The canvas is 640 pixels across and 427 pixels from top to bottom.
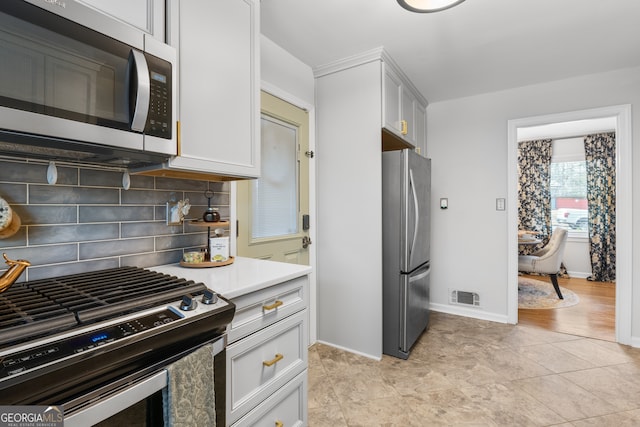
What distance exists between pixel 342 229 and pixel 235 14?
5.51ft

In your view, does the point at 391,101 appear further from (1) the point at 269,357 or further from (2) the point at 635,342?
(2) the point at 635,342

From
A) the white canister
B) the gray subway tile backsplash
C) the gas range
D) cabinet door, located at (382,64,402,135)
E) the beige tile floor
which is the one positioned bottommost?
the beige tile floor

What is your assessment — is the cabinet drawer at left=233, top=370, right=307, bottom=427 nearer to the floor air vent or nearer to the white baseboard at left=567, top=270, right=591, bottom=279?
the floor air vent

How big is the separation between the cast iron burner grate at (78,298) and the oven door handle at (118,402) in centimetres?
19

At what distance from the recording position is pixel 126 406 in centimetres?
72

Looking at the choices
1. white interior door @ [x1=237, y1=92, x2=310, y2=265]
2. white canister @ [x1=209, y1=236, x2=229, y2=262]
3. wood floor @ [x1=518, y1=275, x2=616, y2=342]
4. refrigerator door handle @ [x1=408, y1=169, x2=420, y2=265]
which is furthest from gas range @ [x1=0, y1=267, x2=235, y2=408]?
wood floor @ [x1=518, y1=275, x2=616, y2=342]

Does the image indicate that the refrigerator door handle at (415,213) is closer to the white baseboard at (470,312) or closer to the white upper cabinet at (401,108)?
the white upper cabinet at (401,108)

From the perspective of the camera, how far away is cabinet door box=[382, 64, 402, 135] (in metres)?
2.40

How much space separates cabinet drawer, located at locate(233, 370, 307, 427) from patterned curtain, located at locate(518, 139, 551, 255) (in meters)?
5.23

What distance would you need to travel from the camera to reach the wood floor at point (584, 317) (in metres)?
2.96

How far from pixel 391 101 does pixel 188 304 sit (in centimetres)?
225

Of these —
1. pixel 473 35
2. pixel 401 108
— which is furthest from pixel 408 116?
pixel 473 35

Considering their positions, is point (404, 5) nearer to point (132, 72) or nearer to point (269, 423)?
point (132, 72)

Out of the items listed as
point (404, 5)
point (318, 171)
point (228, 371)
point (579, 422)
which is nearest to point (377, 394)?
point (579, 422)
